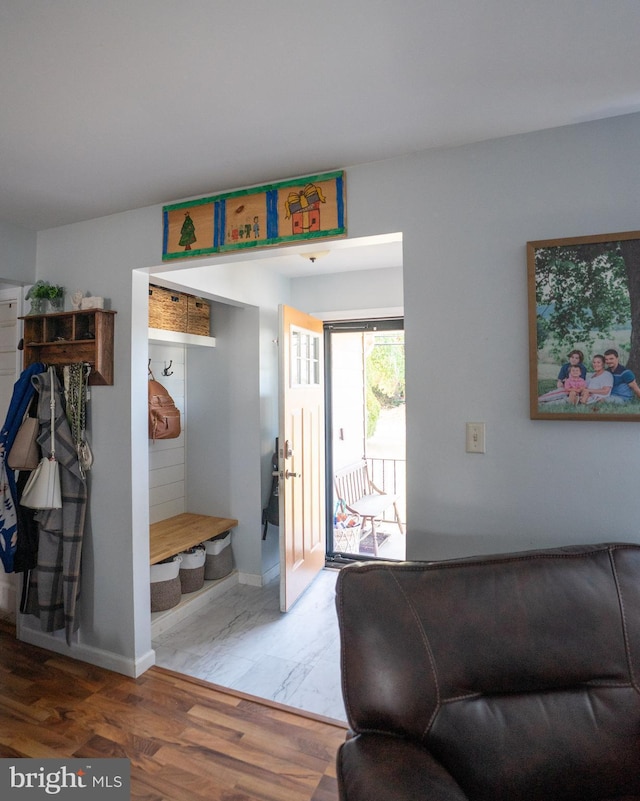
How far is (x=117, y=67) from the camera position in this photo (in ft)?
4.33

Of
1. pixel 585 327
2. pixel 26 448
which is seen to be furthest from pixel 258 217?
pixel 26 448

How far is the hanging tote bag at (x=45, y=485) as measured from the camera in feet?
7.74

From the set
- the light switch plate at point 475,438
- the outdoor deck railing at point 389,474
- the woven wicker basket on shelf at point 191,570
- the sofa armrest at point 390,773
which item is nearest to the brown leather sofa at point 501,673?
the sofa armrest at point 390,773

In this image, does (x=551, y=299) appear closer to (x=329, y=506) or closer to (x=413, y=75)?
(x=413, y=75)

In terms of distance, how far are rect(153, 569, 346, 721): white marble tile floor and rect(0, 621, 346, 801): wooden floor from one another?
113 millimetres

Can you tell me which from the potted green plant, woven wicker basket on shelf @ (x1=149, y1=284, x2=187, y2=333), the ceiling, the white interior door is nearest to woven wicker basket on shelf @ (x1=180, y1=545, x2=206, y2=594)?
the white interior door

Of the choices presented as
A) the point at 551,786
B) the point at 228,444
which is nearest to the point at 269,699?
the point at 551,786

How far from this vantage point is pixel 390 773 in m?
0.97

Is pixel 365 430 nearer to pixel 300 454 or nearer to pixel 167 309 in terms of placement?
pixel 300 454

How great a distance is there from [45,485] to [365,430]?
3.02 meters

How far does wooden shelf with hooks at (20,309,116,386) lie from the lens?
7.95 ft

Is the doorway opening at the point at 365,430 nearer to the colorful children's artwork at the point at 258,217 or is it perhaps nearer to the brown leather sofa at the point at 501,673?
the colorful children's artwork at the point at 258,217

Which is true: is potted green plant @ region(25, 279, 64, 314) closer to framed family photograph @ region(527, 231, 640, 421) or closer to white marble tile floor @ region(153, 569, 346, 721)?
white marble tile floor @ region(153, 569, 346, 721)

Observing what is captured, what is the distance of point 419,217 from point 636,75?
0.77 m
